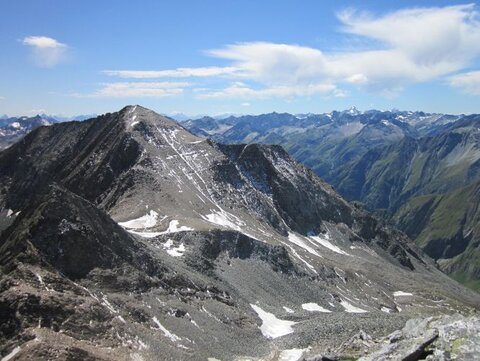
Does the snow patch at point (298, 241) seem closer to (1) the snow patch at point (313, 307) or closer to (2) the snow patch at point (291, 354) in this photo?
(1) the snow patch at point (313, 307)

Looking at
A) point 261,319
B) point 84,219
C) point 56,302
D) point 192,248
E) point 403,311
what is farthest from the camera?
point 403,311

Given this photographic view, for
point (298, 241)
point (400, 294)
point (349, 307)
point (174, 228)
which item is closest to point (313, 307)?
point (349, 307)

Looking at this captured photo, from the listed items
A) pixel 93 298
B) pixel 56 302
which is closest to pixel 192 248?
pixel 93 298

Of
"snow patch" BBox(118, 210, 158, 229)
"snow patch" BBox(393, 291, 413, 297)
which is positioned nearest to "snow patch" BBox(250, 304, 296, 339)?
"snow patch" BBox(118, 210, 158, 229)

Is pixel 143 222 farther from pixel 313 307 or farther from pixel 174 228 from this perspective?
pixel 313 307

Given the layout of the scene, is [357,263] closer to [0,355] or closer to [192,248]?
[192,248]

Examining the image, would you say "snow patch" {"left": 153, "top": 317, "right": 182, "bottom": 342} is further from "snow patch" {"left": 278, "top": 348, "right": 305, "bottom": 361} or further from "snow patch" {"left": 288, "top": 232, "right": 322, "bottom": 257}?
"snow patch" {"left": 288, "top": 232, "right": 322, "bottom": 257}
